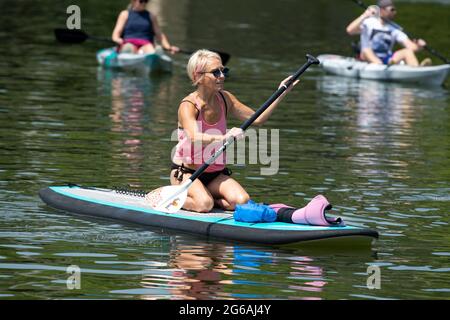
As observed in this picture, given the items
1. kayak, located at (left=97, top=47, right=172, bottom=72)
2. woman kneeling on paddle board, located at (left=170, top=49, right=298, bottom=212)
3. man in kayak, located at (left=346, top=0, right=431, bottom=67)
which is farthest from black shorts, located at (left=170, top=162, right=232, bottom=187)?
man in kayak, located at (left=346, top=0, right=431, bottom=67)

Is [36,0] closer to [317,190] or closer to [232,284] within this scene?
[317,190]

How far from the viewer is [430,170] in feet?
53.1

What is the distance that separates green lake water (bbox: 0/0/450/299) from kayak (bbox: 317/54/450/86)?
0.97ft

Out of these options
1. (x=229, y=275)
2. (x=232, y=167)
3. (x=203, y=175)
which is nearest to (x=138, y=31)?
(x=232, y=167)

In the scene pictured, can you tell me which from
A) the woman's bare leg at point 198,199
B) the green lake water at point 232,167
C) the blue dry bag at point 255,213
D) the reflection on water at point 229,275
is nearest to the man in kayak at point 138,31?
the green lake water at point 232,167

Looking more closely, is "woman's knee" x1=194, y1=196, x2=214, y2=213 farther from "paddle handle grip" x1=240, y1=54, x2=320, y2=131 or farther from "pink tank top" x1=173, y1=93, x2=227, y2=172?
"paddle handle grip" x1=240, y1=54, x2=320, y2=131

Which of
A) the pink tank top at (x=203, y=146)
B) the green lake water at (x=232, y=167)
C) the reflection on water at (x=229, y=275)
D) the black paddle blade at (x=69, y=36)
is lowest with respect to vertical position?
the reflection on water at (x=229, y=275)

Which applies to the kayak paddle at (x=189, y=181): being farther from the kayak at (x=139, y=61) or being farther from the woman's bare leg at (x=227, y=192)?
the kayak at (x=139, y=61)

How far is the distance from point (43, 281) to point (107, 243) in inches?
59.9

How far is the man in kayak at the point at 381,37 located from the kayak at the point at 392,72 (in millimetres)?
219

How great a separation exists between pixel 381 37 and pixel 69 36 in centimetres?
628

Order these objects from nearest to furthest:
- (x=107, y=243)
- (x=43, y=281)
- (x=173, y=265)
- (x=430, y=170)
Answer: (x=43, y=281) → (x=173, y=265) → (x=107, y=243) → (x=430, y=170)

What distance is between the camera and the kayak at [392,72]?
26.2 meters

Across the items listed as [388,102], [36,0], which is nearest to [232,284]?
[388,102]
